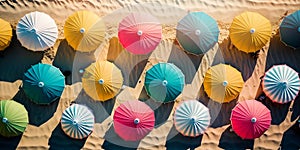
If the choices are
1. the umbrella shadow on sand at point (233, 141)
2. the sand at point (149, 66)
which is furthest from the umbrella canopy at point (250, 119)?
the sand at point (149, 66)

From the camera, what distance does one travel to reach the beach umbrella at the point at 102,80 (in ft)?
46.1

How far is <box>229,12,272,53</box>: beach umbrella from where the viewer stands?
14.6 m

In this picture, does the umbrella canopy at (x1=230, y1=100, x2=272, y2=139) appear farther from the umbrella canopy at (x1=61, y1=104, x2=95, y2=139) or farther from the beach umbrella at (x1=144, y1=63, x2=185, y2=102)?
the umbrella canopy at (x1=61, y1=104, x2=95, y2=139)

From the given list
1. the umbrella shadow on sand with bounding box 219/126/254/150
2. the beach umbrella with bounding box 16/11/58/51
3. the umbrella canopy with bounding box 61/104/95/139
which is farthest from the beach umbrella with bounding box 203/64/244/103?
the beach umbrella with bounding box 16/11/58/51

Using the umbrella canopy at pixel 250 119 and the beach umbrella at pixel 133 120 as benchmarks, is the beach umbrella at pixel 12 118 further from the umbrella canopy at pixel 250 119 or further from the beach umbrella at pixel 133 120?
the umbrella canopy at pixel 250 119

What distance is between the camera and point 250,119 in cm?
1398

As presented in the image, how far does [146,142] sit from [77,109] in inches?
87.7

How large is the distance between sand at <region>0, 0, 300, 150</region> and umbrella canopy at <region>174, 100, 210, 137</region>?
480 millimetres

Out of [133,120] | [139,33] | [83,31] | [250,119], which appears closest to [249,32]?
[250,119]

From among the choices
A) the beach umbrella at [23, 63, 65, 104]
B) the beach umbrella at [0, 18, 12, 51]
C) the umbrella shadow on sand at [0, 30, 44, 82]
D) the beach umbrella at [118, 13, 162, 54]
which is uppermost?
the beach umbrella at [118, 13, 162, 54]

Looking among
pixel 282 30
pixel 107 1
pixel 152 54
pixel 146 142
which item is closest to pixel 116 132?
pixel 146 142

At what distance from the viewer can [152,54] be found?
49.3ft

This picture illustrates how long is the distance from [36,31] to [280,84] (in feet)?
23.4

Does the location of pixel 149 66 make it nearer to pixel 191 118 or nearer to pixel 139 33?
pixel 139 33
